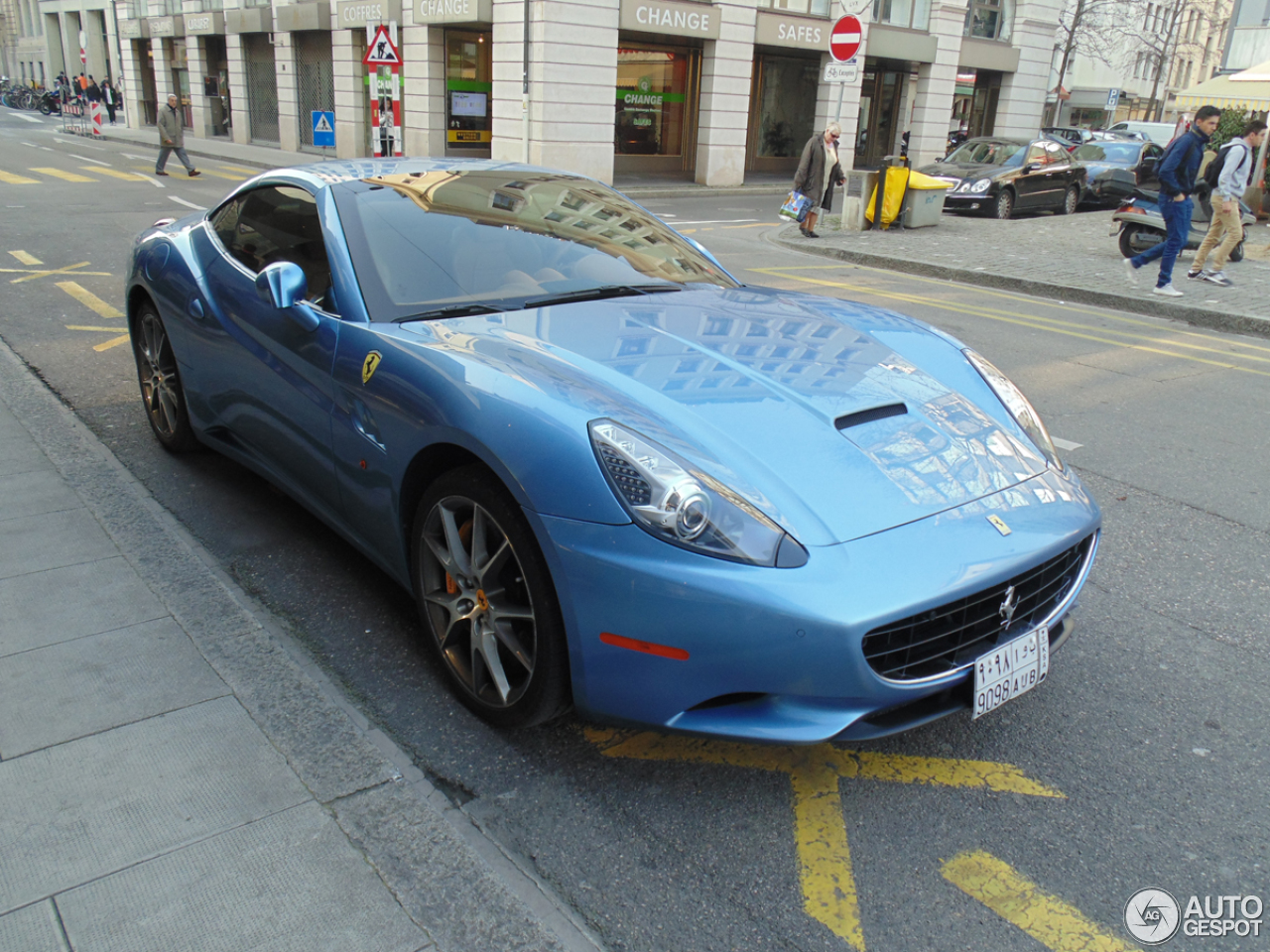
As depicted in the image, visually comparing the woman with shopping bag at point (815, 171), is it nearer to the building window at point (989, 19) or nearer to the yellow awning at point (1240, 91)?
the yellow awning at point (1240, 91)

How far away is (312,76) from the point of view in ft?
99.1

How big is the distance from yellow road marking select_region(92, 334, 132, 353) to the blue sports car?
11.6 ft

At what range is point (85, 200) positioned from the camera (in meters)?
15.5

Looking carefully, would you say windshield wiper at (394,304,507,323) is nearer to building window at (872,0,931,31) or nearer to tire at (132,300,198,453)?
tire at (132,300,198,453)

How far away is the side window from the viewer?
3.44m

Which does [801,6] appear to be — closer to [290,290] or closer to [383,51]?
[383,51]

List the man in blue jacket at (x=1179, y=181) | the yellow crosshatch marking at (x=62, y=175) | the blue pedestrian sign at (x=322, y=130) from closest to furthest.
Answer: the man in blue jacket at (x=1179, y=181), the blue pedestrian sign at (x=322, y=130), the yellow crosshatch marking at (x=62, y=175)

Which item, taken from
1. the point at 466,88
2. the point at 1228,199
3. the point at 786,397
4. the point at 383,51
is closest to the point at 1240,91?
the point at 1228,199

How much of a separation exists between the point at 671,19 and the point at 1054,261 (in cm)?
1407

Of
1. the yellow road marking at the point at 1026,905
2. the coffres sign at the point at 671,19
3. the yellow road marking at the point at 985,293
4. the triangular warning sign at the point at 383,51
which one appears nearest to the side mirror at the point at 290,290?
the yellow road marking at the point at 1026,905

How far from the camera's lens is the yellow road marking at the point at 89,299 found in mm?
8000

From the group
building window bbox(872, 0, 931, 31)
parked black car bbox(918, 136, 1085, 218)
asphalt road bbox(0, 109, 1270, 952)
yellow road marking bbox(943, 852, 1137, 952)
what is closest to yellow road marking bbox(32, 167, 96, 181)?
parked black car bbox(918, 136, 1085, 218)

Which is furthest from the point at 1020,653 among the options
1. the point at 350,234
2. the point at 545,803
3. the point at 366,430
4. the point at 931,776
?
the point at 350,234

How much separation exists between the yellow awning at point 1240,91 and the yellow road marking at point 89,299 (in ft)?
61.0
